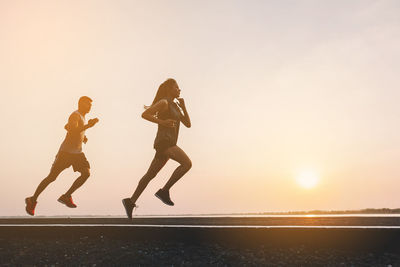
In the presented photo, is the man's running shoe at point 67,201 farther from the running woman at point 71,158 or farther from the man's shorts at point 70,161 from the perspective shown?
the man's shorts at point 70,161

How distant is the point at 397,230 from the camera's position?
356cm

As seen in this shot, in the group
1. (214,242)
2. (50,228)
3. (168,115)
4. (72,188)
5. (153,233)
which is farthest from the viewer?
(72,188)

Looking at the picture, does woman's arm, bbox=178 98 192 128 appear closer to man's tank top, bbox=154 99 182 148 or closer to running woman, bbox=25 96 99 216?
man's tank top, bbox=154 99 182 148

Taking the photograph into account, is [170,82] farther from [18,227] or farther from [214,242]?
[214,242]

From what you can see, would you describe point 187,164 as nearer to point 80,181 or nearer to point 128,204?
point 128,204

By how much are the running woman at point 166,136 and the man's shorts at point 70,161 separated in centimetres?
202

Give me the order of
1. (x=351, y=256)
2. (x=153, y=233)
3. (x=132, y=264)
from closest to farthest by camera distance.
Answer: (x=351, y=256), (x=132, y=264), (x=153, y=233)

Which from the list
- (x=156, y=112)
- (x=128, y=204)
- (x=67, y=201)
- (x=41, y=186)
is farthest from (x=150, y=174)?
(x=41, y=186)

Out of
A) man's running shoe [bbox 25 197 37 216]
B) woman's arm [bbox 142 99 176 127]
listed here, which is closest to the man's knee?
man's running shoe [bbox 25 197 37 216]

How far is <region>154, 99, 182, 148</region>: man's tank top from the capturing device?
7.15 m

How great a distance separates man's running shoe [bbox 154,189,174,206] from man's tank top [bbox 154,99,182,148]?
0.83 metres

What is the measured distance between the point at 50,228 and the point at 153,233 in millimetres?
1527

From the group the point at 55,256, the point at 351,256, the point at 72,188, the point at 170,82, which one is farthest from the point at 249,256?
the point at 72,188

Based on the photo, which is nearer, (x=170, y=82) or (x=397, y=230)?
(x=397, y=230)
